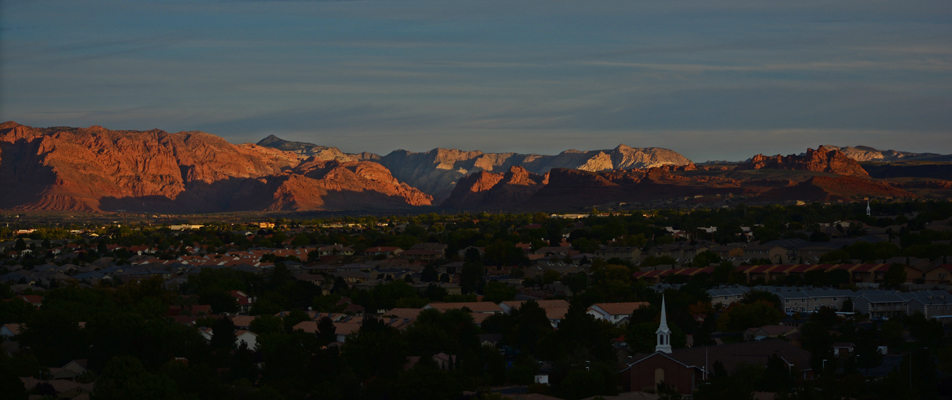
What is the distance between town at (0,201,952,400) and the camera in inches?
1836

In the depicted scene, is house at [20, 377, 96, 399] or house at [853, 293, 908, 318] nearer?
house at [20, 377, 96, 399]

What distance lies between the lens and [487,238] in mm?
139125

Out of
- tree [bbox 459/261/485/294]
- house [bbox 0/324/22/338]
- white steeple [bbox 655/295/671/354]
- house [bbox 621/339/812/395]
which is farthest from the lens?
tree [bbox 459/261/485/294]

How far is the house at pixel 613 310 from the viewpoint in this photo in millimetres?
69375

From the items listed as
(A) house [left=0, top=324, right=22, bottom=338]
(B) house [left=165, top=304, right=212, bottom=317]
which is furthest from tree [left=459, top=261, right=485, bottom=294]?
(A) house [left=0, top=324, right=22, bottom=338]

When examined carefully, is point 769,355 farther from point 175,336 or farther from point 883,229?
point 883,229

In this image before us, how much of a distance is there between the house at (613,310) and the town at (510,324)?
0.19 meters

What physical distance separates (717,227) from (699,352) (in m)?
96.3

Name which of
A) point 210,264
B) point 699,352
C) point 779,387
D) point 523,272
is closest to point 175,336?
point 699,352

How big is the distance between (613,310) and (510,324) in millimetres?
10530

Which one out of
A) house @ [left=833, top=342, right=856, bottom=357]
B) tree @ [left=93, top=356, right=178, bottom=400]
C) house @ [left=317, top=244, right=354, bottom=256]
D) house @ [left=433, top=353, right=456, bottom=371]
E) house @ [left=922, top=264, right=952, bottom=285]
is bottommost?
house @ [left=433, top=353, right=456, bottom=371]

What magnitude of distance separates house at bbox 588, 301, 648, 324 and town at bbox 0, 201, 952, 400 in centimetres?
19

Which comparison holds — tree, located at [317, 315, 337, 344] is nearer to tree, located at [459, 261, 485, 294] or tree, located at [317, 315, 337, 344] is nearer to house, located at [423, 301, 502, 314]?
house, located at [423, 301, 502, 314]

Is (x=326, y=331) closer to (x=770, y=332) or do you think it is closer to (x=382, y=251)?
(x=770, y=332)
